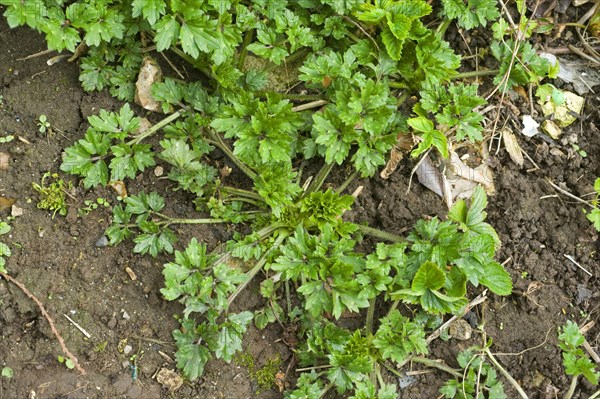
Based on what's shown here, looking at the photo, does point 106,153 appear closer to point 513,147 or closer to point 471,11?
point 471,11

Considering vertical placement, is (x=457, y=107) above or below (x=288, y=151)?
above

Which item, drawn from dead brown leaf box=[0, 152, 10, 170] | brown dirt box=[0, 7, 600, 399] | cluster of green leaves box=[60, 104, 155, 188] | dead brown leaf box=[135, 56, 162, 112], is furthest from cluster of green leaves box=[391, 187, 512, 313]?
dead brown leaf box=[0, 152, 10, 170]

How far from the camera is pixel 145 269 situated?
11.7 feet

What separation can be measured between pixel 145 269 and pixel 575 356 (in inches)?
97.9

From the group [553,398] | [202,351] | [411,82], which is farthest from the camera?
[411,82]

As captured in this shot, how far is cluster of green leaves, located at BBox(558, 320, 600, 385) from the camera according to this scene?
11.4 ft

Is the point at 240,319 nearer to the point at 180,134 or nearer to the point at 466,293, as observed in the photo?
the point at 180,134

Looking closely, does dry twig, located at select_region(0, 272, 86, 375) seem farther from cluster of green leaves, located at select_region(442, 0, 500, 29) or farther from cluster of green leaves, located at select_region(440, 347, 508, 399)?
cluster of green leaves, located at select_region(442, 0, 500, 29)

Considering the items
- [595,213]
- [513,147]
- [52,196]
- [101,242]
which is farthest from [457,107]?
[52,196]

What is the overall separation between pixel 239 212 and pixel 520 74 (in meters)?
1.98

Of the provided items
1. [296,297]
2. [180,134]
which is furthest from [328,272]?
[180,134]

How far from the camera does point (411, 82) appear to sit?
12.7 ft

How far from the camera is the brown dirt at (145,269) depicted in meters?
3.36

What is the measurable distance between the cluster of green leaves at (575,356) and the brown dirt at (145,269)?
0.11 metres
